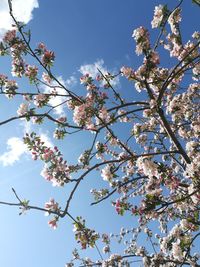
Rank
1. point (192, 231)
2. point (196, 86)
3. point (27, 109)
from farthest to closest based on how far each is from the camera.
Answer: point (196, 86) → point (27, 109) → point (192, 231)

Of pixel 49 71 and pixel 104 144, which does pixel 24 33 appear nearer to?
pixel 49 71

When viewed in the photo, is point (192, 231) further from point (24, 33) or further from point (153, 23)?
point (24, 33)

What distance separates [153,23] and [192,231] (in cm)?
437

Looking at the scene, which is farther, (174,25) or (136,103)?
(174,25)

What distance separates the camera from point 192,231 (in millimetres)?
7648

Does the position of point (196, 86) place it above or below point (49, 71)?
above

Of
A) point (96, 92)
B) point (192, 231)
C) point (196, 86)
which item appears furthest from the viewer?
point (196, 86)

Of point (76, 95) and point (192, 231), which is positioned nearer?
point (192, 231)

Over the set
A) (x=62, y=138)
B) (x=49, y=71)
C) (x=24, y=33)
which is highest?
(x=24, y=33)

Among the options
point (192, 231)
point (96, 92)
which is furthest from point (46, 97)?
point (192, 231)

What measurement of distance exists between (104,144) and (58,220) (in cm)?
210

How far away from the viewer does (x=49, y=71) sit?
26.0 feet

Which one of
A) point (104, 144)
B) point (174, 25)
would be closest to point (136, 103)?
point (104, 144)

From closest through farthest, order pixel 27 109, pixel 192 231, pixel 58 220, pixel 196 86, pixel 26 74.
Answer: pixel 58 220
pixel 192 231
pixel 27 109
pixel 26 74
pixel 196 86
